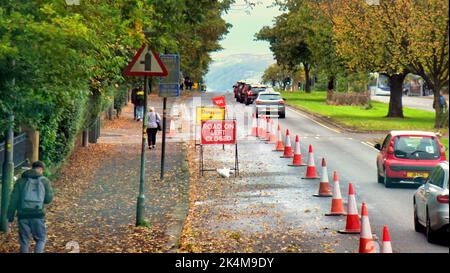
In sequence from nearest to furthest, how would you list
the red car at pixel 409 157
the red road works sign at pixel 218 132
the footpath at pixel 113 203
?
the footpath at pixel 113 203, the red car at pixel 409 157, the red road works sign at pixel 218 132

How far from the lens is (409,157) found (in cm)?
2386

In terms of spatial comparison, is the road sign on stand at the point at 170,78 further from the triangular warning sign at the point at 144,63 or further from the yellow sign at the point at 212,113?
the yellow sign at the point at 212,113

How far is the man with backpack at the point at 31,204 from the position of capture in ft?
43.8

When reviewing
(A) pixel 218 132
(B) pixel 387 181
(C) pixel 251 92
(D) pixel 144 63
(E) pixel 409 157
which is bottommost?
(B) pixel 387 181


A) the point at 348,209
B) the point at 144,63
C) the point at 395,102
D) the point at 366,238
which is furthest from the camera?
the point at 395,102

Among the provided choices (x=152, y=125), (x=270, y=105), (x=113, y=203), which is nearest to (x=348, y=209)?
(x=113, y=203)

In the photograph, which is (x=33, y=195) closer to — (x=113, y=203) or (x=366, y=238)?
(x=366, y=238)

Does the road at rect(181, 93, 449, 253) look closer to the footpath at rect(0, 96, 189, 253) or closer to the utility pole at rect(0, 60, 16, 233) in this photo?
the footpath at rect(0, 96, 189, 253)

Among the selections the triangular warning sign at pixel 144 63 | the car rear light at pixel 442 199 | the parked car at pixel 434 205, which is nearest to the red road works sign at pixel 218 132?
the triangular warning sign at pixel 144 63

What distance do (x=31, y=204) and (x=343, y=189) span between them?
1127 centimetres

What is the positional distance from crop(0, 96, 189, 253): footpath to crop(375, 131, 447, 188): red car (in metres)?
4.91

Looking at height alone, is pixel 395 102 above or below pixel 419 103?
above

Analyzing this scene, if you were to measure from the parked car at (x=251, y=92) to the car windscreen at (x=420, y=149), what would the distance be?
4661cm

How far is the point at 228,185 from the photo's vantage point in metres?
24.4
